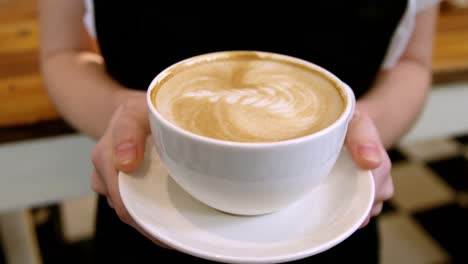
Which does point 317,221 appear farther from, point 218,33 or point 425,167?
point 425,167

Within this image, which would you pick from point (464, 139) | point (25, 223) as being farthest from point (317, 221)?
point (464, 139)

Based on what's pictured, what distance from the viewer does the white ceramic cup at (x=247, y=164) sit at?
0.39 metres

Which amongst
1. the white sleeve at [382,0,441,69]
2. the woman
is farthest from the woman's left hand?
the white sleeve at [382,0,441,69]

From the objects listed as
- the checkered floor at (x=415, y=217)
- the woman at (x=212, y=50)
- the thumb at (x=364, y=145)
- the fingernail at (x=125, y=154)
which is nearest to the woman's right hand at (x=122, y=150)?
the fingernail at (x=125, y=154)

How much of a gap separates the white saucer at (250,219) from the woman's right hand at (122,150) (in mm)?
21

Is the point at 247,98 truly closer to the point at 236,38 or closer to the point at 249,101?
the point at 249,101

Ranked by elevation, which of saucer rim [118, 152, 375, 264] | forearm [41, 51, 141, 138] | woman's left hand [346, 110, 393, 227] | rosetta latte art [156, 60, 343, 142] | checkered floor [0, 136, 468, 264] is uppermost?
rosetta latte art [156, 60, 343, 142]

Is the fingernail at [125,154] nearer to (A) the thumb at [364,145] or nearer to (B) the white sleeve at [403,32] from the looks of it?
(A) the thumb at [364,145]

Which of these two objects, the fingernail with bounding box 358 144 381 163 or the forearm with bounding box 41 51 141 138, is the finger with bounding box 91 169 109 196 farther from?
the fingernail with bounding box 358 144 381 163

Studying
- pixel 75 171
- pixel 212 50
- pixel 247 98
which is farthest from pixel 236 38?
pixel 75 171

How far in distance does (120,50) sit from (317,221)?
1.46 ft

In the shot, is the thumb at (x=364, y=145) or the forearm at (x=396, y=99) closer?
the thumb at (x=364, y=145)

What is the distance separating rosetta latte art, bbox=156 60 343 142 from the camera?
1.40 ft

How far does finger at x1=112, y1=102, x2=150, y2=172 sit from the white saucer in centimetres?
2
